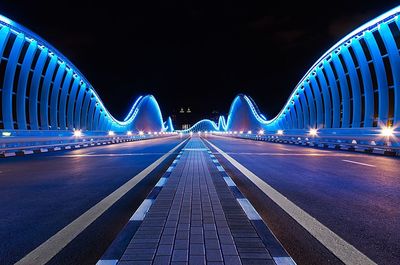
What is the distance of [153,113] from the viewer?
85.6 metres

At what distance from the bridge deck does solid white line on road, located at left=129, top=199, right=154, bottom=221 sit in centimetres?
7

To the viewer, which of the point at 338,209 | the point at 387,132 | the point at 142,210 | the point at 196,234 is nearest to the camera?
the point at 196,234

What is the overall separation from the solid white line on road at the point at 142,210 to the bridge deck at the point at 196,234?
73 millimetres

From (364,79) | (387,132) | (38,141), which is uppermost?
(364,79)

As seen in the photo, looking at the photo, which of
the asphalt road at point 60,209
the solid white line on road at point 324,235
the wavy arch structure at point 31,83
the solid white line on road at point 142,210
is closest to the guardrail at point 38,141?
the wavy arch structure at point 31,83

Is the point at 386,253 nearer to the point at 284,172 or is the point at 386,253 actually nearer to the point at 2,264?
the point at 2,264

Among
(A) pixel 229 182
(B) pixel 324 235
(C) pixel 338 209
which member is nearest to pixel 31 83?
(A) pixel 229 182

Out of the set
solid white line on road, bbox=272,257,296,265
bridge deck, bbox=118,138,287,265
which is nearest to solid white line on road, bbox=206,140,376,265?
solid white line on road, bbox=272,257,296,265

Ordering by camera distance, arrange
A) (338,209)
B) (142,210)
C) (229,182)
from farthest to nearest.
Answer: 1. (229,182)
2. (338,209)
3. (142,210)

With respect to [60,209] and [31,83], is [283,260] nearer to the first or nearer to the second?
[60,209]

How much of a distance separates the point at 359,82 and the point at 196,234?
86.7 feet

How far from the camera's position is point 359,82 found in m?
25.1

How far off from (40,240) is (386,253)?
3776 millimetres

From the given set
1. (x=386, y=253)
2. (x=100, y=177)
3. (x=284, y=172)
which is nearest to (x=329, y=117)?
(x=284, y=172)
